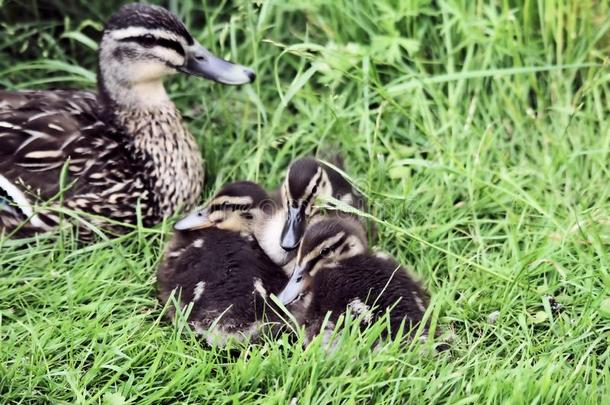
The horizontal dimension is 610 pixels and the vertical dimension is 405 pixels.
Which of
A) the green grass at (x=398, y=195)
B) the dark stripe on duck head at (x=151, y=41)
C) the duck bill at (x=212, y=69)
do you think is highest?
the dark stripe on duck head at (x=151, y=41)

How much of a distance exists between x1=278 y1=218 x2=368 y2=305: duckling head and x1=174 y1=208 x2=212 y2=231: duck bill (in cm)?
39

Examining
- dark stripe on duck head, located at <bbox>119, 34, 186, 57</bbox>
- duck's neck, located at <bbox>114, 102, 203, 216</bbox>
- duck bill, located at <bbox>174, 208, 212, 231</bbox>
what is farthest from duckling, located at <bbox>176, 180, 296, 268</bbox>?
dark stripe on duck head, located at <bbox>119, 34, 186, 57</bbox>

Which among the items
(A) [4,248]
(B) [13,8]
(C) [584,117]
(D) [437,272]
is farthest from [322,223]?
(B) [13,8]

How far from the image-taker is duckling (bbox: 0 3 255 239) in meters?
3.64

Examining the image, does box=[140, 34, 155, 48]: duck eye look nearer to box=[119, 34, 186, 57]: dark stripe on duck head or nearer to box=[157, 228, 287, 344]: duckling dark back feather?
box=[119, 34, 186, 57]: dark stripe on duck head

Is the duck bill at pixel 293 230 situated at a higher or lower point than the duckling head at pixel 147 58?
lower

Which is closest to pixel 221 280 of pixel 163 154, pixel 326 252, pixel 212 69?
pixel 326 252

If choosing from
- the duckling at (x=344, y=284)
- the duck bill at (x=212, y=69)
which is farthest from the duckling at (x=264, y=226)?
the duck bill at (x=212, y=69)

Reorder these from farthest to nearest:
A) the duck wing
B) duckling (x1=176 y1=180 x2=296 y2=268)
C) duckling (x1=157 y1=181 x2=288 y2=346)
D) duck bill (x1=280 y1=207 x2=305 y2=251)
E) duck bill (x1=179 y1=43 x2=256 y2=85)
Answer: duck bill (x1=179 y1=43 x2=256 y2=85) < the duck wing < duckling (x1=176 y1=180 x2=296 y2=268) < duck bill (x1=280 y1=207 x2=305 y2=251) < duckling (x1=157 y1=181 x2=288 y2=346)

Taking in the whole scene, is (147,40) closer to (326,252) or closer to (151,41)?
(151,41)

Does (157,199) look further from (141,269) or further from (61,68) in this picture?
(61,68)

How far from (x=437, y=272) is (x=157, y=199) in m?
1.08

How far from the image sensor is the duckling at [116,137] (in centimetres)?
364

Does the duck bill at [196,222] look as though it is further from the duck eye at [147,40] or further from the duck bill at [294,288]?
the duck eye at [147,40]
